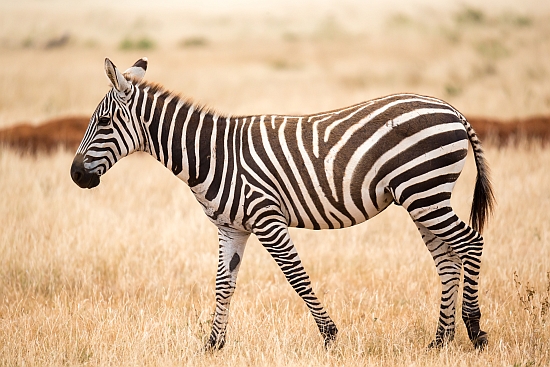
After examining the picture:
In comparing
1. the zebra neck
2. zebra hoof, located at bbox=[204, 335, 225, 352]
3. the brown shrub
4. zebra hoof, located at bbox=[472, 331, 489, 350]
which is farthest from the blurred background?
zebra hoof, located at bbox=[472, 331, 489, 350]

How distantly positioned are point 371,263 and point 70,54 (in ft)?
87.2

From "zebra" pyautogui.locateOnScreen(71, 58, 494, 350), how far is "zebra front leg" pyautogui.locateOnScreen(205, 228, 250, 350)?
2cm

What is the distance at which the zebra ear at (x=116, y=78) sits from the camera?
5184 millimetres

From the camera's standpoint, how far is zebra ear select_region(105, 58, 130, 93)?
5.18 meters

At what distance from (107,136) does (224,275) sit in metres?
1.68

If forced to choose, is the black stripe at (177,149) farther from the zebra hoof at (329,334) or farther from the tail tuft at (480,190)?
the tail tuft at (480,190)

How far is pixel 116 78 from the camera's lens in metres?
5.30

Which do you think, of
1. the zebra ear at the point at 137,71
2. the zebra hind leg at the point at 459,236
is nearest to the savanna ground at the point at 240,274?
the zebra hind leg at the point at 459,236

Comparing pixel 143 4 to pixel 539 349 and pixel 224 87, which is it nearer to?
pixel 224 87

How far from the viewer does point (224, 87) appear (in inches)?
842

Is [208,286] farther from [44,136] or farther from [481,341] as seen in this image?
[44,136]

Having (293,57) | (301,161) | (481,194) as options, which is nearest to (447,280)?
(481,194)

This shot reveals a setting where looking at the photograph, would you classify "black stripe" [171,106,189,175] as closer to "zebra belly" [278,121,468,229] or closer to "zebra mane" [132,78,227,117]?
"zebra mane" [132,78,227,117]

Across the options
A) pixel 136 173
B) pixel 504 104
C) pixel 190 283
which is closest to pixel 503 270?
pixel 190 283
